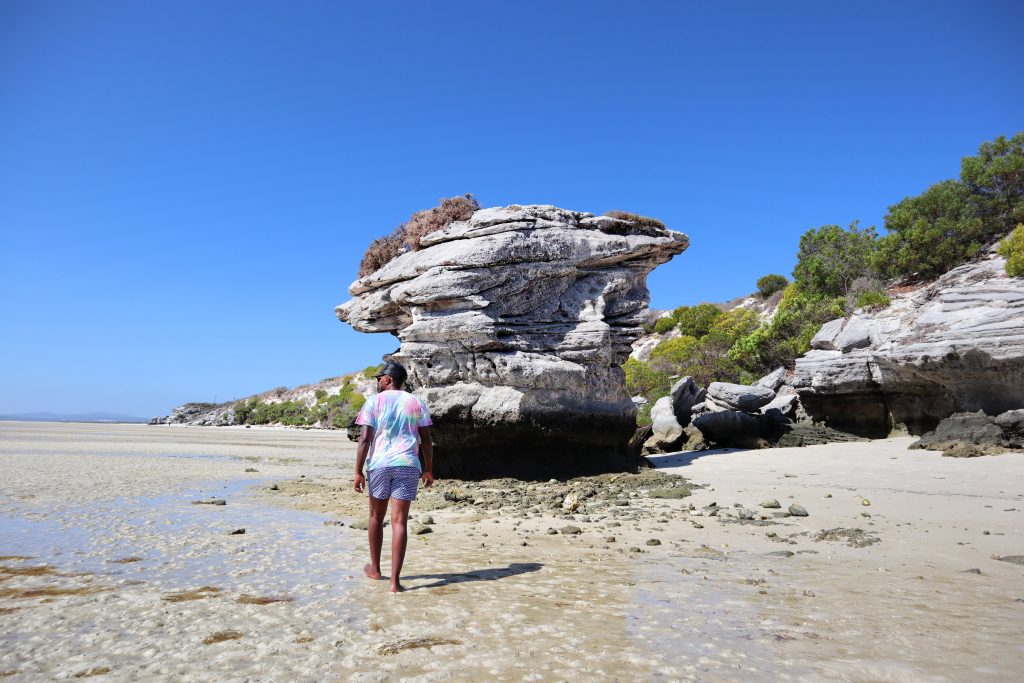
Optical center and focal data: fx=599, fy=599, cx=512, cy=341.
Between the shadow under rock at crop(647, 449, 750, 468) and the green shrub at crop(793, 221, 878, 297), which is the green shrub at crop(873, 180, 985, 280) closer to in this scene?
the green shrub at crop(793, 221, 878, 297)

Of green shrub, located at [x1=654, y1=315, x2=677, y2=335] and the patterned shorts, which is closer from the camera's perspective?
the patterned shorts

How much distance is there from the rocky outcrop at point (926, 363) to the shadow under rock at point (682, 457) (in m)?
3.64

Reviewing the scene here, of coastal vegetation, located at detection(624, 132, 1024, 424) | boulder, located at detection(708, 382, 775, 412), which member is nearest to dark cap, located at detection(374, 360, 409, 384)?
boulder, located at detection(708, 382, 775, 412)

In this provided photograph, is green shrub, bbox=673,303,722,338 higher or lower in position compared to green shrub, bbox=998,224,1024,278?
higher

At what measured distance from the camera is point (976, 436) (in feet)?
39.3

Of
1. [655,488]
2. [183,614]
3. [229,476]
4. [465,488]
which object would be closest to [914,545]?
[655,488]

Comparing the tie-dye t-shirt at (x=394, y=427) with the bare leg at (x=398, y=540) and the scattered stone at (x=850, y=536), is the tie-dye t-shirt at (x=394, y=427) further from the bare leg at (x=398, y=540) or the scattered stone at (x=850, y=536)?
the scattered stone at (x=850, y=536)

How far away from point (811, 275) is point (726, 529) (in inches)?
1663

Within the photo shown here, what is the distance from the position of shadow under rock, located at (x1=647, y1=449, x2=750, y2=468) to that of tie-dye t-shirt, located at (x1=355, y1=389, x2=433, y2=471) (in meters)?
9.35

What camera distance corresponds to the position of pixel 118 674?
3.06 m

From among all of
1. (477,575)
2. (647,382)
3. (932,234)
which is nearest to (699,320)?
(647,382)

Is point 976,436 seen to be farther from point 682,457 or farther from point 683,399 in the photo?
point 683,399

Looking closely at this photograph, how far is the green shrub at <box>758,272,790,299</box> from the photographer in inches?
2190

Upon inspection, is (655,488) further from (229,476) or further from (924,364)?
(229,476)
